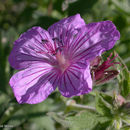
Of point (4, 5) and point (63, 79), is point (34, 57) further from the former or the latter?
point (4, 5)

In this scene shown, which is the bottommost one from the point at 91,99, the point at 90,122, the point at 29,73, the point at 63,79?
the point at 91,99

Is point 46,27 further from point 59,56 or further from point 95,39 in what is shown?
point 95,39

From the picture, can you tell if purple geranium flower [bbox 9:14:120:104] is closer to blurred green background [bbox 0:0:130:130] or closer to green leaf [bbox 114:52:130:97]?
green leaf [bbox 114:52:130:97]

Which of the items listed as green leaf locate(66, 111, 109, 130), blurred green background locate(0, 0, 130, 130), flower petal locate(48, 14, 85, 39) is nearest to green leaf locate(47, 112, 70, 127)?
green leaf locate(66, 111, 109, 130)

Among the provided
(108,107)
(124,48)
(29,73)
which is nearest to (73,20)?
(29,73)

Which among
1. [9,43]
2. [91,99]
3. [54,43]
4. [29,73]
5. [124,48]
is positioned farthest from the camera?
[124,48]

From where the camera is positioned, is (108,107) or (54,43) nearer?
(108,107)

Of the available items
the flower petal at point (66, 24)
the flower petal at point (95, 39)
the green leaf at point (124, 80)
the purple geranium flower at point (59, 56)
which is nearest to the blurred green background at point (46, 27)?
the flower petal at point (66, 24)
